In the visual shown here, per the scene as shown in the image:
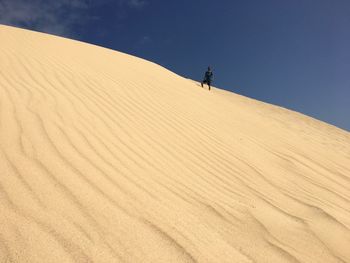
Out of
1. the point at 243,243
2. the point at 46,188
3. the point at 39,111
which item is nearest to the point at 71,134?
the point at 39,111

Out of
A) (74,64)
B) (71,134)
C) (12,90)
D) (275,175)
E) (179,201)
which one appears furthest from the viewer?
(74,64)

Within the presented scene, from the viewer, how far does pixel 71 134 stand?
11.9 ft

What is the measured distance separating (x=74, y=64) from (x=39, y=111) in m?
3.49

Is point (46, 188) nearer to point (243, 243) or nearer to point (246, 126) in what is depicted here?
point (243, 243)

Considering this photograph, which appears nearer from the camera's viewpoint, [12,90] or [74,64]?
[12,90]

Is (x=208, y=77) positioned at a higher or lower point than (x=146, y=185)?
lower

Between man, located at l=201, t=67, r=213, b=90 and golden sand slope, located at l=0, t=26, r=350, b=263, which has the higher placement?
golden sand slope, located at l=0, t=26, r=350, b=263

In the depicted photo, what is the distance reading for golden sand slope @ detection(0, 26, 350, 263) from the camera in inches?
82.2

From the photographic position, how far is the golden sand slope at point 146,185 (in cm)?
209

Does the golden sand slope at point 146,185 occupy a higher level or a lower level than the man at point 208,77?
higher

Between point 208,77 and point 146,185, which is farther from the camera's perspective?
point 208,77

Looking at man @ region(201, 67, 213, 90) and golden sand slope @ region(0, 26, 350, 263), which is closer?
golden sand slope @ region(0, 26, 350, 263)

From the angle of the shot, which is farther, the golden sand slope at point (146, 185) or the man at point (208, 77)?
the man at point (208, 77)

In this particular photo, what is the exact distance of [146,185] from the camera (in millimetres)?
2926
